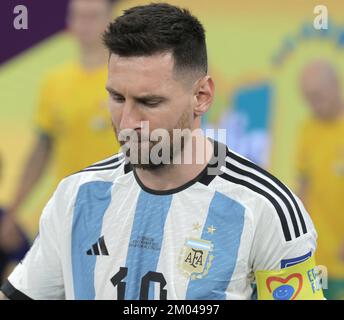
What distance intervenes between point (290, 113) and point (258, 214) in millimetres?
3830

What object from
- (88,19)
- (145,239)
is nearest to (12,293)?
(145,239)

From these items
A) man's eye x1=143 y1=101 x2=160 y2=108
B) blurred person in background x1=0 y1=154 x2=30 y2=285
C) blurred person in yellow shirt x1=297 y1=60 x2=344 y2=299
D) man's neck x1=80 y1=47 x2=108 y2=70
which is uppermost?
man's neck x1=80 y1=47 x2=108 y2=70

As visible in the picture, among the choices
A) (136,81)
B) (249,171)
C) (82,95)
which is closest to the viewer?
(136,81)

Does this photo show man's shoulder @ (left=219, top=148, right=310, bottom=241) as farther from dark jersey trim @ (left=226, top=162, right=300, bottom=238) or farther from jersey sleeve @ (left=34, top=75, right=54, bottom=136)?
jersey sleeve @ (left=34, top=75, right=54, bottom=136)

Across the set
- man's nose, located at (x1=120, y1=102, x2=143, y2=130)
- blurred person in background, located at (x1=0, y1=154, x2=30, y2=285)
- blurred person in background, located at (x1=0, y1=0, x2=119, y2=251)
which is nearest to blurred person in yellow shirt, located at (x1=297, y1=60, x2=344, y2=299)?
blurred person in background, located at (x1=0, y1=0, x2=119, y2=251)

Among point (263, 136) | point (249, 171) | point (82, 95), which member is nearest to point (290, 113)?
point (263, 136)

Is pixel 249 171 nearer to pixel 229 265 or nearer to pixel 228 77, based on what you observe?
pixel 229 265

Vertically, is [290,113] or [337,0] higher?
[337,0]

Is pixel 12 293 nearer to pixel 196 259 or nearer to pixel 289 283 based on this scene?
pixel 196 259

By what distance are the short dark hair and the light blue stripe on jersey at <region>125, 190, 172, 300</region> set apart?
0.50 meters

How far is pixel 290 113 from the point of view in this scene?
6387 millimetres

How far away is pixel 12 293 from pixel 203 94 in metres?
1.02

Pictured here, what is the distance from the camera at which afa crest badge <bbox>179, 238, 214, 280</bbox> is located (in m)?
2.66

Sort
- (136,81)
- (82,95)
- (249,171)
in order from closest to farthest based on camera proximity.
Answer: (136,81)
(249,171)
(82,95)
